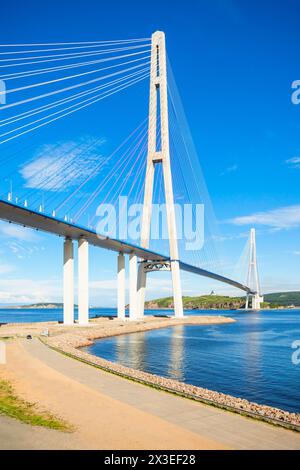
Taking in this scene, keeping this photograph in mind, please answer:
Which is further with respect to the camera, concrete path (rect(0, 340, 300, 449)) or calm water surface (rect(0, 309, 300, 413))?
calm water surface (rect(0, 309, 300, 413))

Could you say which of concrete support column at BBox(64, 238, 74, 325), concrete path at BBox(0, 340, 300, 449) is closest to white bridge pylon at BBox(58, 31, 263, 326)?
concrete support column at BBox(64, 238, 74, 325)

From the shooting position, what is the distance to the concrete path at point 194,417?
8492mm

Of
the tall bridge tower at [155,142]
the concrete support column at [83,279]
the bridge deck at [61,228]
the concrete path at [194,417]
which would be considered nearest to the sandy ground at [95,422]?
the concrete path at [194,417]

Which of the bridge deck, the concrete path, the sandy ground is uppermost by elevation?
the bridge deck

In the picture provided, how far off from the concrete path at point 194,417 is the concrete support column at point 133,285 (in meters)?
42.4

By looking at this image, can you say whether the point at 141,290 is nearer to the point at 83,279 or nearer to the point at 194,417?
the point at 83,279

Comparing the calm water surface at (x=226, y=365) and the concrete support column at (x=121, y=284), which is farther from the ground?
the concrete support column at (x=121, y=284)

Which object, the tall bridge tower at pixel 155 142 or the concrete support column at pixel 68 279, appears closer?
the concrete support column at pixel 68 279

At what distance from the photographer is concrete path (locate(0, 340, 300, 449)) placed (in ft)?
27.9

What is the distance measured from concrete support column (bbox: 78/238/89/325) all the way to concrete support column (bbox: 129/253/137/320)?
1313 centimetres

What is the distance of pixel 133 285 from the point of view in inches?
2288

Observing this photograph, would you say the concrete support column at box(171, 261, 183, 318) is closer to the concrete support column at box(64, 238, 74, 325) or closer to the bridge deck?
the bridge deck

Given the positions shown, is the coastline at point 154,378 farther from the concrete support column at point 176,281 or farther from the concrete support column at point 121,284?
the concrete support column at point 121,284

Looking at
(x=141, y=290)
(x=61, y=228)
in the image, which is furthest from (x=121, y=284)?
(x=61, y=228)
